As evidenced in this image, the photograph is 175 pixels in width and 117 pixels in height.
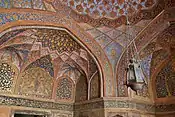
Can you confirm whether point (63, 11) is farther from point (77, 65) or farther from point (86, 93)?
point (86, 93)

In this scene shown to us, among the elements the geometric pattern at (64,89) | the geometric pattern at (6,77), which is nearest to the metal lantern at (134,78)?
the geometric pattern at (64,89)

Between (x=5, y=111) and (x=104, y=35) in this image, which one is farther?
(x=104, y=35)

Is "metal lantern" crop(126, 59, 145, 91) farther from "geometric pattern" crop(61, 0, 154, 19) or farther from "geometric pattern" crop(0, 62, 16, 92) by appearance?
"geometric pattern" crop(0, 62, 16, 92)

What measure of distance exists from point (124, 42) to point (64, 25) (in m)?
2.00

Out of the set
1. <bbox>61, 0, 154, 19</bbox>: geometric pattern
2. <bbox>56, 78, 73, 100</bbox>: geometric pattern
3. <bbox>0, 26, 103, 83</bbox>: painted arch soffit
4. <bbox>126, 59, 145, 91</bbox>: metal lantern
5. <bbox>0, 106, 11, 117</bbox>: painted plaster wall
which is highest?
<bbox>61, 0, 154, 19</bbox>: geometric pattern

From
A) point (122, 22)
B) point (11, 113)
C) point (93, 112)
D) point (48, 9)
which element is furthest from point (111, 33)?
point (11, 113)

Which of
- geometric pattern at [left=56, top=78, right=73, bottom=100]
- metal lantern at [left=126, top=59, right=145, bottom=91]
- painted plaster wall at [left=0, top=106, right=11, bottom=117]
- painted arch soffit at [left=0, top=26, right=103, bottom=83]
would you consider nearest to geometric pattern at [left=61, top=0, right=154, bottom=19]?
painted arch soffit at [left=0, top=26, right=103, bottom=83]

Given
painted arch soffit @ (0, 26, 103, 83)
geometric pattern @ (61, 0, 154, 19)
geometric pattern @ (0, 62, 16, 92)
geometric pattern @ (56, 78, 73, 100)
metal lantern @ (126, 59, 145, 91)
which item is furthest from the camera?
geometric pattern @ (56, 78, 73, 100)

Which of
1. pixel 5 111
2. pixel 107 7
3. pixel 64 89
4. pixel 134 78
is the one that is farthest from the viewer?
pixel 64 89

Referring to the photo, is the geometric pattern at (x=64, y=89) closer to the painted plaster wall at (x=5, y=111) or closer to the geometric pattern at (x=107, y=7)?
the painted plaster wall at (x=5, y=111)

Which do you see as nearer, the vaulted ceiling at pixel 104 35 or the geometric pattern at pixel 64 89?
the vaulted ceiling at pixel 104 35

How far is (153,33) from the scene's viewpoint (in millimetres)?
6531

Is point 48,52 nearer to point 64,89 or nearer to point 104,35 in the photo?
point 64,89

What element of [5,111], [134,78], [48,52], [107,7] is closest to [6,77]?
[5,111]
